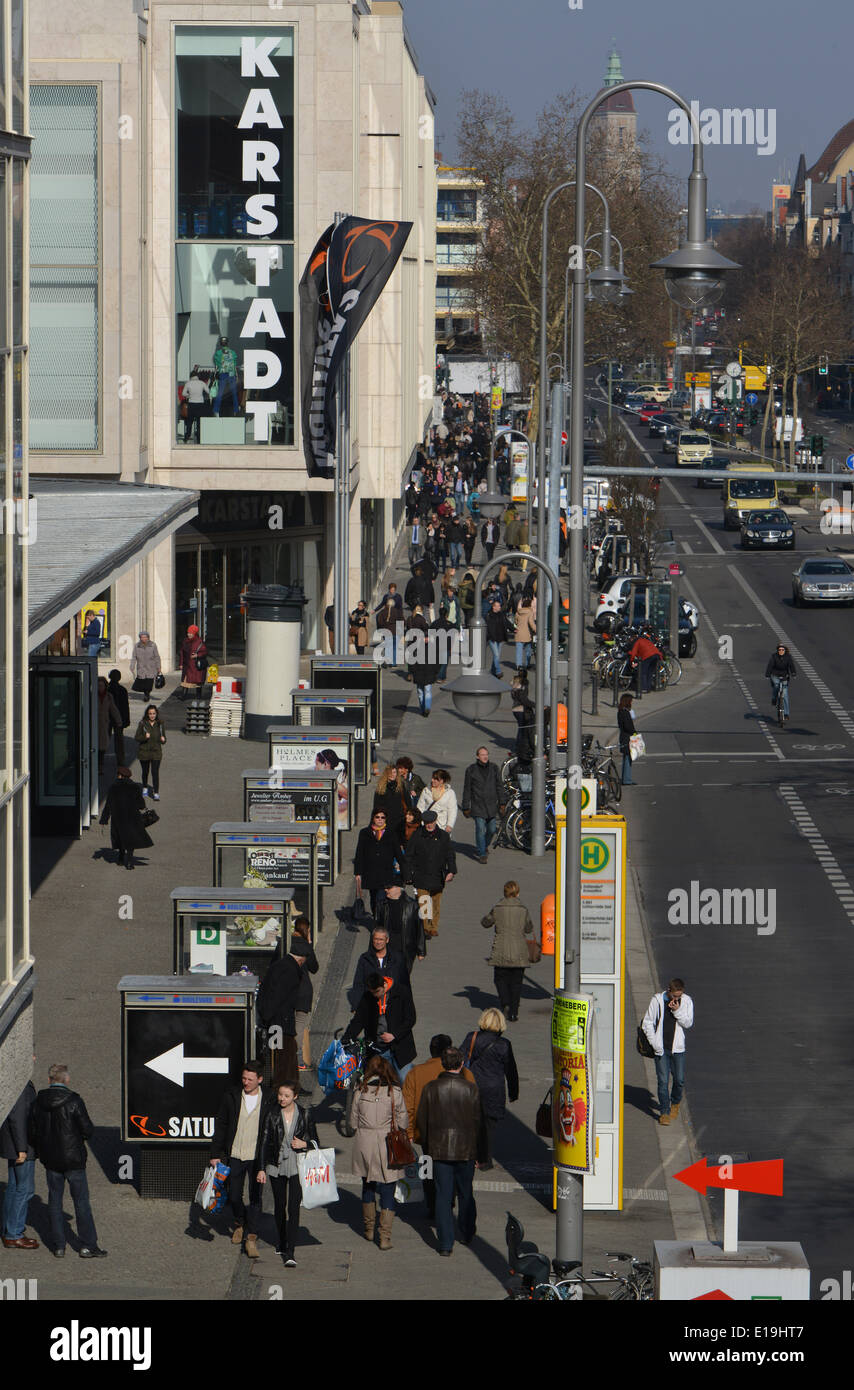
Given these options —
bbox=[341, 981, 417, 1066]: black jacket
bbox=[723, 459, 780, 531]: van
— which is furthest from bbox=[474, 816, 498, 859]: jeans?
bbox=[723, 459, 780, 531]: van

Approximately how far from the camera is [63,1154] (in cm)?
1321

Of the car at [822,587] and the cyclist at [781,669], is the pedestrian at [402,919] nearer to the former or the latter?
the cyclist at [781,669]

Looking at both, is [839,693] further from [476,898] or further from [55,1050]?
[55,1050]

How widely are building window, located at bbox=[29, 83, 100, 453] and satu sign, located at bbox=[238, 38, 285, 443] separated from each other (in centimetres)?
320

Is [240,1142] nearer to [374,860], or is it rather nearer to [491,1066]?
[491,1066]

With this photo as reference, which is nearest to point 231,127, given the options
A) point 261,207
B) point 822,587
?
point 261,207

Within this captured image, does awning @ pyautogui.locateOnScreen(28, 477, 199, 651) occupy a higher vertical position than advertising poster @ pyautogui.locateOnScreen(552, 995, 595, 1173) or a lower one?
higher

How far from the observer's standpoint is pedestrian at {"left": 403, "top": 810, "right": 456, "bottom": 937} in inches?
848

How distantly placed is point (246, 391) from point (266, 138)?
4.70 m

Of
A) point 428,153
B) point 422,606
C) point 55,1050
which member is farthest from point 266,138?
point 428,153

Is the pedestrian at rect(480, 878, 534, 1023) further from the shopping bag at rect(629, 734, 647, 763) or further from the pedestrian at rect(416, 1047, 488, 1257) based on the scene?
the shopping bag at rect(629, 734, 647, 763)

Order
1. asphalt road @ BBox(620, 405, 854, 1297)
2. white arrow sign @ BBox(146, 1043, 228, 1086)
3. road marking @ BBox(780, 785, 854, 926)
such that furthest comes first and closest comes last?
1. road marking @ BBox(780, 785, 854, 926)
2. asphalt road @ BBox(620, 405, 854, 1297)
3. white arrow sign @ BBox(146, 1043, 228, 1086)

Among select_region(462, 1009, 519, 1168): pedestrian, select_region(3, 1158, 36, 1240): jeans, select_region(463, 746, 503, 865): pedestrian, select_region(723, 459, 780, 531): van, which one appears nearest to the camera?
select_region(3, 1158, 36, 1240): jeans
